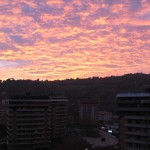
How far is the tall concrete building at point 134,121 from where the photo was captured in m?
39.1

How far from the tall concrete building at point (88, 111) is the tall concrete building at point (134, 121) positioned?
274 ft

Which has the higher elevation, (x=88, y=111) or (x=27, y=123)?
(x=27, y=123)

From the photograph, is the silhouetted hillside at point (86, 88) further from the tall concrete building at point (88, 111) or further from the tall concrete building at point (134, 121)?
the tall concrete building at point (134, 121)

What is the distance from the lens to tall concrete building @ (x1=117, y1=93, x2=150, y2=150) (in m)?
39.1

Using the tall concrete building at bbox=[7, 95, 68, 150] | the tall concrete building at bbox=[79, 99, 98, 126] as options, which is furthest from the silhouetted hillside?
the tall concrete building at bbox=[7, 95, 68, 150]

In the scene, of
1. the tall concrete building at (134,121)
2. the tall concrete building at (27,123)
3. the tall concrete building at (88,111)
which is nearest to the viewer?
the tall concrete building at (134,121)

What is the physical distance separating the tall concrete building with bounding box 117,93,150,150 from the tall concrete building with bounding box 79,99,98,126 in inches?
3285

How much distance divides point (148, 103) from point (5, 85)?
484ft

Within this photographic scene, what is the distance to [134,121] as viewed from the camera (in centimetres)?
4047

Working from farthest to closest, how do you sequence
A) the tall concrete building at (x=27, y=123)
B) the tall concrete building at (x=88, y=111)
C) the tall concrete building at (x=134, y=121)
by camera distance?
1. the tall concrete building at (x=88, y=111)
2. the tall concrete building at (x=27, y=123)
3. the tall concrete building at (x=134, y=121)

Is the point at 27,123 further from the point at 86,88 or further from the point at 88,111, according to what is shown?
the point at 86,88

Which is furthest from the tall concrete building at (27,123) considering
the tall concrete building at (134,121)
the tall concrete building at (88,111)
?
the tall concrete building at (88,111)

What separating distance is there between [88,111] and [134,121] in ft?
291

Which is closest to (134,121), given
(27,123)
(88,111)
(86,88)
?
(27,123)
